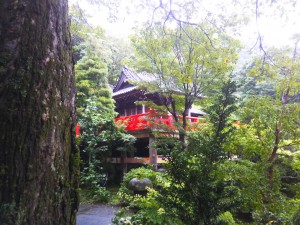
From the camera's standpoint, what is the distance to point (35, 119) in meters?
1.25

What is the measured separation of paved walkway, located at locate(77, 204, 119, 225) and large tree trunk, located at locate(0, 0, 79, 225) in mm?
5358

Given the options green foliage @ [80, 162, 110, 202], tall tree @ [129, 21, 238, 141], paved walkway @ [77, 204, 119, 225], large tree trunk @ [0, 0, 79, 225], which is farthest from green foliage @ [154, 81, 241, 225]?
green foliage @ [80, 162, 110, 202]

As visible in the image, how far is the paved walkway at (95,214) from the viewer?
630cm

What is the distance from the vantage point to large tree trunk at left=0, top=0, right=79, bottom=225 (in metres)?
1.16

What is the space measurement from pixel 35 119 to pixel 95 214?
658cm

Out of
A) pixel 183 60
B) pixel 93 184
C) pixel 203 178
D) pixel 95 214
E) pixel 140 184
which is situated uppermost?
pixel 183 60

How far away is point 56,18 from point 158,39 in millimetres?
5101

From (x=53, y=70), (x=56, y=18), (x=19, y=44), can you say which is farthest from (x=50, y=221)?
(x=56, y=18)

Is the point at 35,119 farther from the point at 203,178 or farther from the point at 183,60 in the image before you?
the point at 183,60

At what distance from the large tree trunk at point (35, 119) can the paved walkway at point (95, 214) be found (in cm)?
536

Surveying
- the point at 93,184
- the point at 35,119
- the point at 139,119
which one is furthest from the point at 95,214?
the point at 35,119

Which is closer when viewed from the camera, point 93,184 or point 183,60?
point 183,60

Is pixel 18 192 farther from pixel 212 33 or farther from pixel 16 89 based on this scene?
pixel 212 33

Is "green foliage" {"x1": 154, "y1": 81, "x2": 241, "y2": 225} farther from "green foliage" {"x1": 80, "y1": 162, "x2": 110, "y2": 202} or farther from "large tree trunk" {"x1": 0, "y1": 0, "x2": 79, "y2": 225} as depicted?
"green foliage" {"x1": 80, "y1": 162, "x2": 110, "y2": 202}
